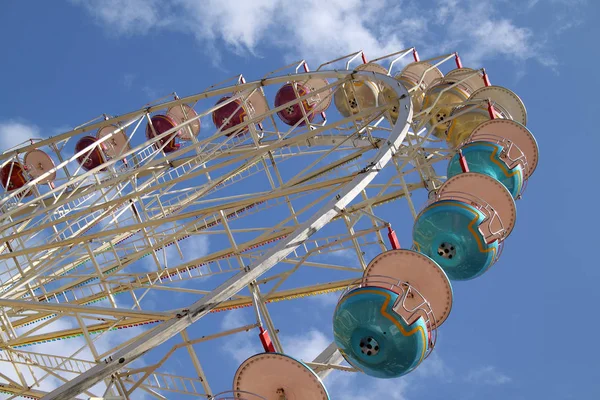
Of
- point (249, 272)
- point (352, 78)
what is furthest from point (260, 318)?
point (352, 78)

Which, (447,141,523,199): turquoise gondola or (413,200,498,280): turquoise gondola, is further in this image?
(447,141,523,199): turquoise gondola

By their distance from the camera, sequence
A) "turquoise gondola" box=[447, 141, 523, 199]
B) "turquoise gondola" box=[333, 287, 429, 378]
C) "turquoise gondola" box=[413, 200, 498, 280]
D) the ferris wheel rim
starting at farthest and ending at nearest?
"turquoise gondola" box=[447, 141, 523, 199], "turquoise gondola" box=[413, 200, 498, 280], "turquoise gondola" box=[333, 287, 429, 378], the ferris wheel rim

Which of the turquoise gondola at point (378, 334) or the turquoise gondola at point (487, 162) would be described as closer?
the turquoise gondola at point (378, 334)

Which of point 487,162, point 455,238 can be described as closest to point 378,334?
point 455,238

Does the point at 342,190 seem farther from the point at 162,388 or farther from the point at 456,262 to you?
the point at 162,388

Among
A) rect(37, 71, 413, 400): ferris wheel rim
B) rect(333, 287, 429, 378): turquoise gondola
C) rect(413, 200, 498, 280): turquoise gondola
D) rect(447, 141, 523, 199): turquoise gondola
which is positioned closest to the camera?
rect(37, 71, 413, 400): ferris wheel rim

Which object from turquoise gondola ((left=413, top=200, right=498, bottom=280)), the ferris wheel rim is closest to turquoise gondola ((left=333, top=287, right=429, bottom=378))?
the ferris wheel rim

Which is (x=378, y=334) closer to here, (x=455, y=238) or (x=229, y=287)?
(x=229, y=287)

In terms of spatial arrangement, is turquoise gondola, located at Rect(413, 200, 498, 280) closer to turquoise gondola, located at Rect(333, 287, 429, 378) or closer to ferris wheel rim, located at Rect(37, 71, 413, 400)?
ferris wheel rim, located at Rect(37, 71, 413, 400)

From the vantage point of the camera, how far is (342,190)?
10.6 metres

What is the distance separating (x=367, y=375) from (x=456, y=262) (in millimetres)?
2612

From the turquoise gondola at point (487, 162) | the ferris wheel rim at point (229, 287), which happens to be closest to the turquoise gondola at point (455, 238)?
the ferris wheel rim at point (229, 287)

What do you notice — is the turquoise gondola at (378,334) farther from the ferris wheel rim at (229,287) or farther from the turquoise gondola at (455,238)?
the turquoise gondola at (455,238)

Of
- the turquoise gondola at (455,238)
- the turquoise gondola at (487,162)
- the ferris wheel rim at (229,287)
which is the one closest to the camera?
the ferris wheel rim at (229,287)
